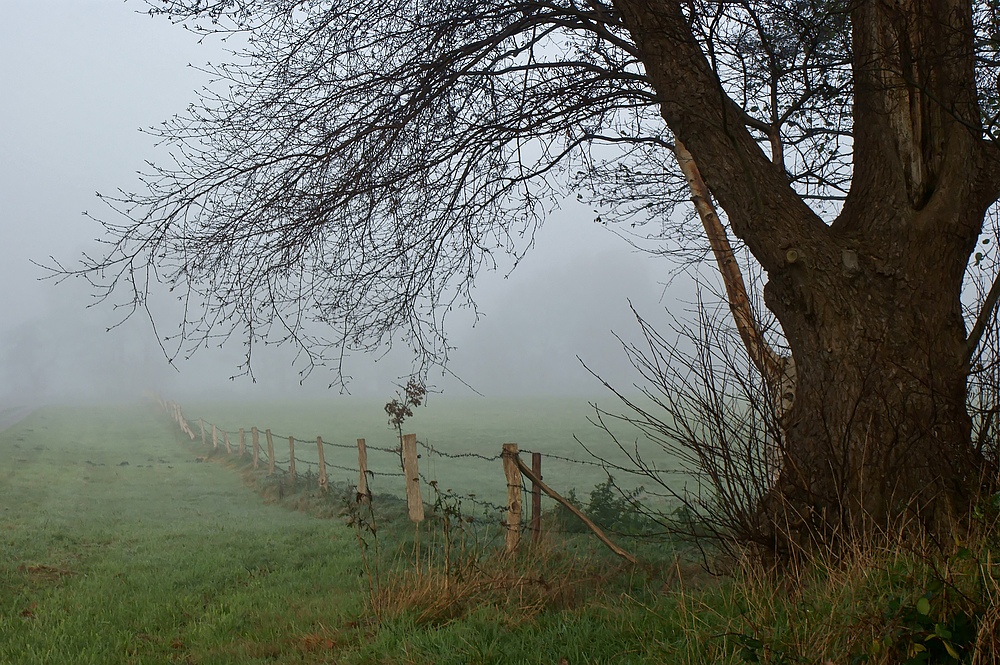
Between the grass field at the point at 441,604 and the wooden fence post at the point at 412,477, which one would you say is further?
the wooden fence post at the point at 412,477

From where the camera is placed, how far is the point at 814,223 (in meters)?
5.19

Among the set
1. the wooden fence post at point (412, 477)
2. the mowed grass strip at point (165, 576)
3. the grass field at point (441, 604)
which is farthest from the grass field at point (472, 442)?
the mowed grass strip at point (165, 576)

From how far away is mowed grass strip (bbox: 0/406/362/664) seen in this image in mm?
5512

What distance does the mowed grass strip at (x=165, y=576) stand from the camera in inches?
217

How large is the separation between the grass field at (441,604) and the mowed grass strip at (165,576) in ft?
0.11

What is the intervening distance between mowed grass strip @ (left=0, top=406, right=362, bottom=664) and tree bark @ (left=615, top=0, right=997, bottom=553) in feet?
11.9

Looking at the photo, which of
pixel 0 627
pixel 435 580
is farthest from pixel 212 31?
pixel 0 627

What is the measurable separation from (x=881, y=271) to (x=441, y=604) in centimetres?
393

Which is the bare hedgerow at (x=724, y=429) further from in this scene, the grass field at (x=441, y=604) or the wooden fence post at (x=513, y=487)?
the wooden fence post at (x=513, y=487)

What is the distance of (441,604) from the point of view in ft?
16.8

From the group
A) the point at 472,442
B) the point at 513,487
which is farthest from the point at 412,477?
the point at 472,442

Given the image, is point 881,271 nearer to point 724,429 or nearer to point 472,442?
point 724,429

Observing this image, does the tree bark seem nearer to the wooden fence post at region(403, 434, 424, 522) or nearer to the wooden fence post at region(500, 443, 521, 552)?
the wooden fence post at region(500, 443, 521, 552)

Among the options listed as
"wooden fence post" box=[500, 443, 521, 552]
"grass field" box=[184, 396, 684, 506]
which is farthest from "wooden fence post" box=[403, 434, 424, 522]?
"wooden fence post" box=[500, 443, 521, 552]
